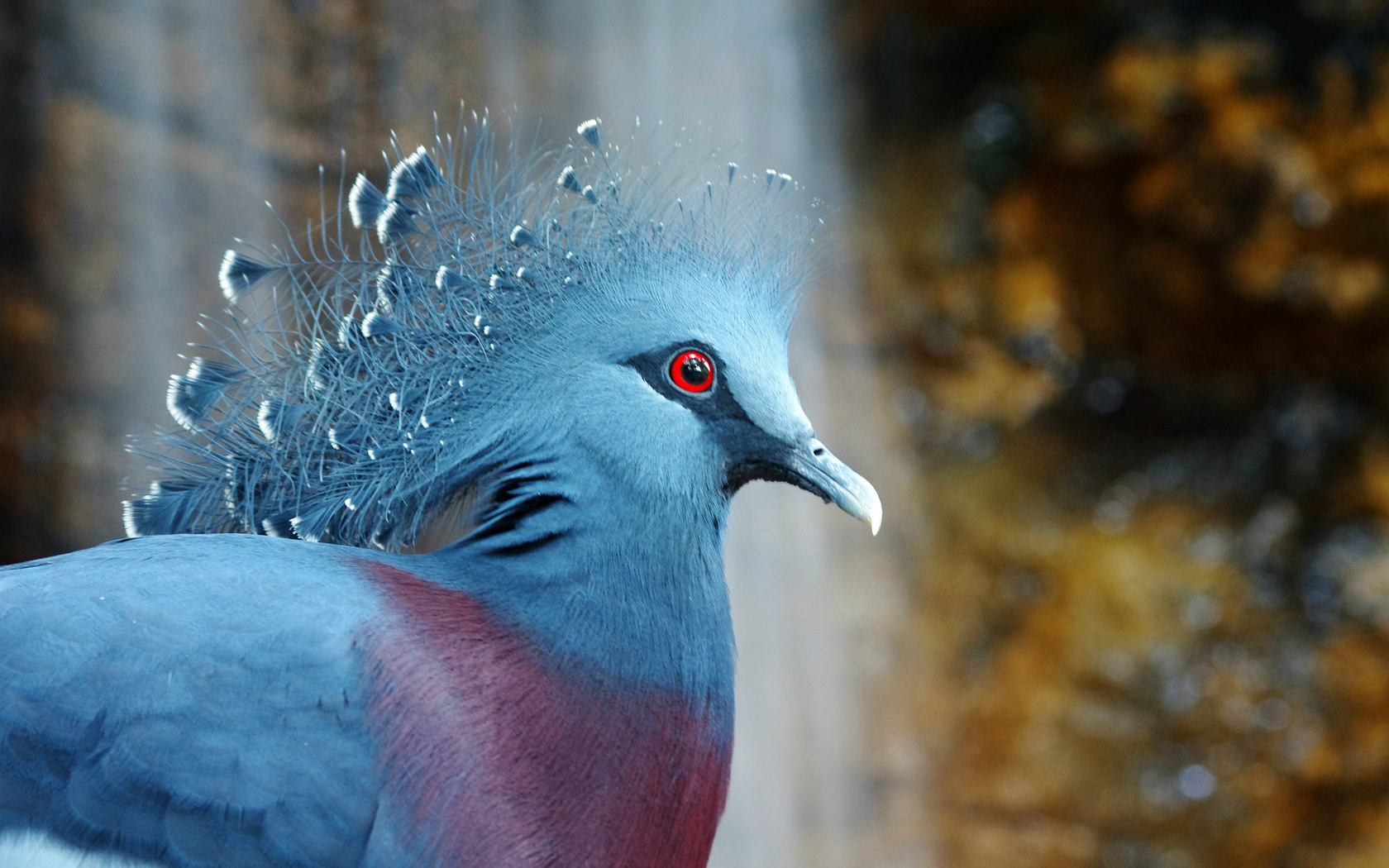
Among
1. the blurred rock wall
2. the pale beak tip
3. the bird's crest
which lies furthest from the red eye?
the blurred rock wall

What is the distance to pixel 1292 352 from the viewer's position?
Result: 4.20m

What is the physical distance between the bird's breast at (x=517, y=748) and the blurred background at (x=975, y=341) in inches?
117

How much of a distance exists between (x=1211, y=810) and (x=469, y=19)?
3.65 meters

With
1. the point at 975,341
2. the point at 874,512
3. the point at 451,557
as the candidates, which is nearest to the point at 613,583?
the point at 451,557

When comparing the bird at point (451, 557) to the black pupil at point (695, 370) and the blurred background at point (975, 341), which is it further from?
the blurred background at point (975, 341)

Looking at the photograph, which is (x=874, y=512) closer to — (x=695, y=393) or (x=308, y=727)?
(x=695, y=393)

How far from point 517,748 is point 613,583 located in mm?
194

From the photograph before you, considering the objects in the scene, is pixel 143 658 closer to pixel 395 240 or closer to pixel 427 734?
pixel 427 734

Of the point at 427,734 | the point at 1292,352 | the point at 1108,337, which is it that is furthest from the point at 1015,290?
the point at 427,734

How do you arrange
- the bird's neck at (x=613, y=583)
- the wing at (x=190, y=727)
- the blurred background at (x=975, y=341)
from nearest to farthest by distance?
the wing at (x=190, y=727)
the bird's neck at (x=613, y=583)
the blurred background at (x=975, y=341)

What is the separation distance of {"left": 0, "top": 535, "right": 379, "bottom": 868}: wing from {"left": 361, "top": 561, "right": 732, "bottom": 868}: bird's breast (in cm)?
4

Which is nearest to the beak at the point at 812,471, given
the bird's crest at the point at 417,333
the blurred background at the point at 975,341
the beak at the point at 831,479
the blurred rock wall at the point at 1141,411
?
the beak at the point at 831,479

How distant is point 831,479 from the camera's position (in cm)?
140

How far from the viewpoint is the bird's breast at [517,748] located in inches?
45.7
